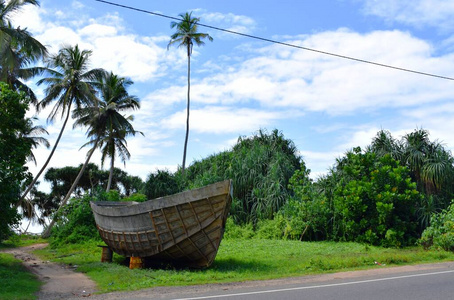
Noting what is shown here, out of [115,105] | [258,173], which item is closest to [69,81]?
[115,105]

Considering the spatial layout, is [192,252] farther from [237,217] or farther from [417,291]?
[237,217]

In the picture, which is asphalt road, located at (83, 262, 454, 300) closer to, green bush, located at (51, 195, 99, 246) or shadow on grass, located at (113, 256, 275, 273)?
shadow on grass, located at (113, 256, 275, 273)

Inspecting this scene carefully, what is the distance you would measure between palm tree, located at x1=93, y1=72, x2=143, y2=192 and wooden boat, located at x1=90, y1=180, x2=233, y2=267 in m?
22.4

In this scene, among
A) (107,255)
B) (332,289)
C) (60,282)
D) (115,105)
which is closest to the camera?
(332,289)

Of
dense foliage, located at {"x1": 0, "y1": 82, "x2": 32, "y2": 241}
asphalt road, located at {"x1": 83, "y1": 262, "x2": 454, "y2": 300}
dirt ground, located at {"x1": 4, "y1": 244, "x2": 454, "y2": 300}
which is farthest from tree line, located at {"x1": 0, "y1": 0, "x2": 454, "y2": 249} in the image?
asphalt road, located at {"x1": 83, "y1": 262, "x2": 454, "y2": 300}

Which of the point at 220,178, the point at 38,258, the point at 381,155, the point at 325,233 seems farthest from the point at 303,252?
the point at 38,258

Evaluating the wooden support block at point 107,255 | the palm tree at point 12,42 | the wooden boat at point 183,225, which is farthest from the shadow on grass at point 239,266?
the palm tree at point 12,42

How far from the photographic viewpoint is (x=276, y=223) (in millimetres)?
19094

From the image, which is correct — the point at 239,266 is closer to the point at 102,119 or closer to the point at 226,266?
the point at 226,266

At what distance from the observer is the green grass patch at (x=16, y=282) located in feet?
29.5

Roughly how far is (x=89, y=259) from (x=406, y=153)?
1466 centimetres

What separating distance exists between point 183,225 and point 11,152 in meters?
6.74

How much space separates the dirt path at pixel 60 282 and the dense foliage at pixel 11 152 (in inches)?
69.0

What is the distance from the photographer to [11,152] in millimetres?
13789
